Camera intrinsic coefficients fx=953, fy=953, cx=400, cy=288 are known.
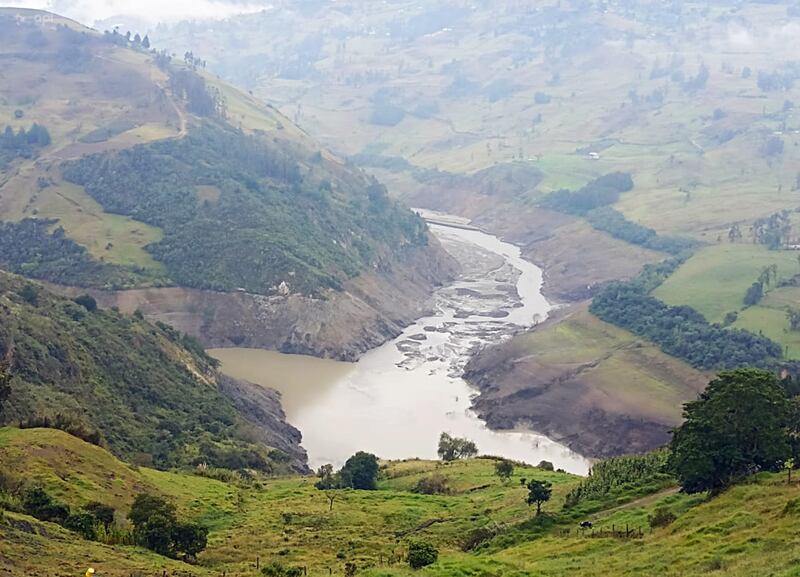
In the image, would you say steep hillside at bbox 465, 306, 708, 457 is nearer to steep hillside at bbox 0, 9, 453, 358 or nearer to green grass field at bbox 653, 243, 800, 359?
green grass field at bbox 653, 243, 800, 359

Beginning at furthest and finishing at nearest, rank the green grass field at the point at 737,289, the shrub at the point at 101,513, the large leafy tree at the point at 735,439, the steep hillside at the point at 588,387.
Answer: the green grass field at the point at 737,289
the steep hillside at the point at 588,387
the large leafy tree at the point at 735,439
the shrub at the point at 101,513

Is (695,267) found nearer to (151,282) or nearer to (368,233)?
(368,233)

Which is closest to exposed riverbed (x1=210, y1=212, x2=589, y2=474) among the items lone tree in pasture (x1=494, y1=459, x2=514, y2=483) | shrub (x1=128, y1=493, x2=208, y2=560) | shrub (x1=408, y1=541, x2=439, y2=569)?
lone tree in pasture (x1=494, y1=459, x2=514, y2=483)

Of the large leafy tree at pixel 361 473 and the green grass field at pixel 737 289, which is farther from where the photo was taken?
the green grass field at pixel 737 289

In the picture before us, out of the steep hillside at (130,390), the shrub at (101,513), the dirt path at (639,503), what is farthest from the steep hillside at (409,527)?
the steep hillside at (130,390)

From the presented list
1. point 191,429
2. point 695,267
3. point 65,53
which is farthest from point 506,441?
point 65,53

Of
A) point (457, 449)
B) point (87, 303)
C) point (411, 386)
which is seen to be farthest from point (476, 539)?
point (411, 386)

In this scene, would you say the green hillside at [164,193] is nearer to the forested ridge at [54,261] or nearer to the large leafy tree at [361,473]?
the forested ridge at [54,261]
